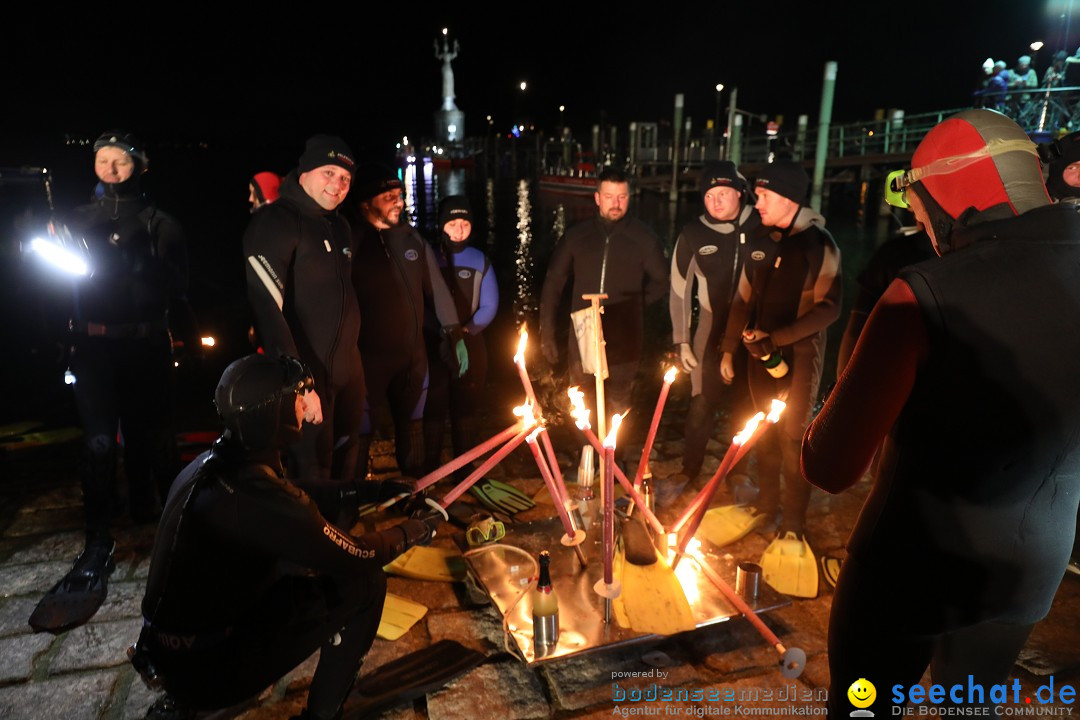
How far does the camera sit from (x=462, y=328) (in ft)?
17.5

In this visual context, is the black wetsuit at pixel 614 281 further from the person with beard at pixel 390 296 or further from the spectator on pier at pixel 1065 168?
the spectator on pier at pixel 1065 168

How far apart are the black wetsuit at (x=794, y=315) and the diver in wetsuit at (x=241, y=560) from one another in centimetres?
287

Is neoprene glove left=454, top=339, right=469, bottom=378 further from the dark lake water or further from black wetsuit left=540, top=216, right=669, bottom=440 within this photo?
the dark lake water

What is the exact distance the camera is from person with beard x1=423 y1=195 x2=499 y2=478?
17.6 feet

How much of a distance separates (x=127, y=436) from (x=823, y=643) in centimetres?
466

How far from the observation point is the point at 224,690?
98.3 inches

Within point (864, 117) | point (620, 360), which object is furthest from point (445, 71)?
point (620, 360)

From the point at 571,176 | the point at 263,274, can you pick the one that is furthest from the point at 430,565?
the point at 571,176

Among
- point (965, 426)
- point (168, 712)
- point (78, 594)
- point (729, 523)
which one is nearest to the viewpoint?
point (965, 426)

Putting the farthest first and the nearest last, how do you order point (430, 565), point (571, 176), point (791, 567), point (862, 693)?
1. point (571, 176)
2. point (430, 565)
3. point (791, 567)
4. point (862, 693)

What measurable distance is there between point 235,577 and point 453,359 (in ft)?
9.63

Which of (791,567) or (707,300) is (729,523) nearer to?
A: (791,567)

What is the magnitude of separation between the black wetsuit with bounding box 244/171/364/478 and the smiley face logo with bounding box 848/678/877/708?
125 inches

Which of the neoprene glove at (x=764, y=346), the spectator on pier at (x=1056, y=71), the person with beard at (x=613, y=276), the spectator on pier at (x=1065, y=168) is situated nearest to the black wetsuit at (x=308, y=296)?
the person with beard at (x=613, y=276)
